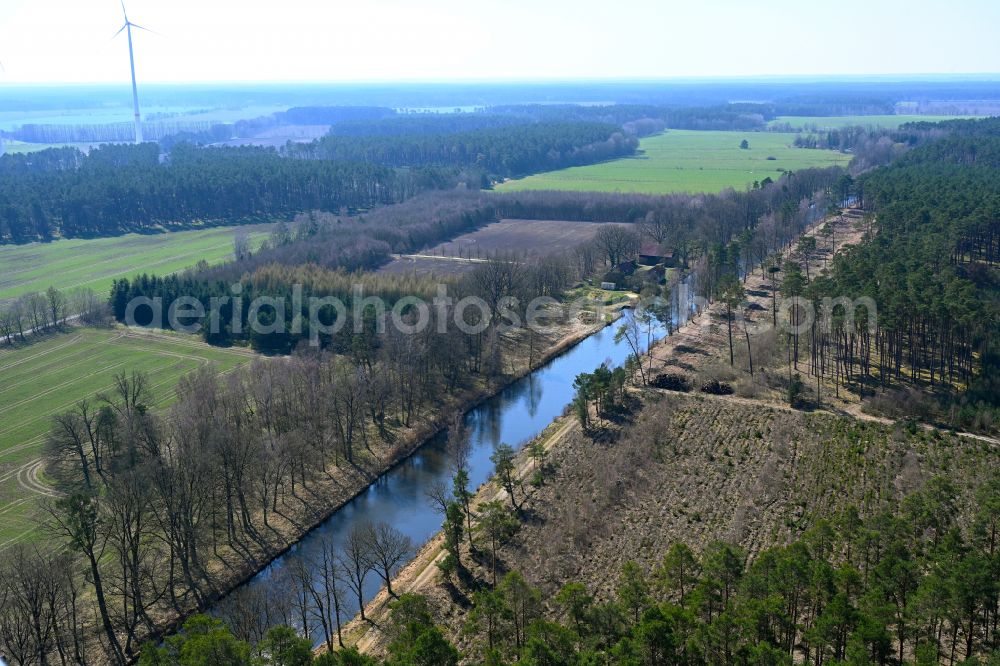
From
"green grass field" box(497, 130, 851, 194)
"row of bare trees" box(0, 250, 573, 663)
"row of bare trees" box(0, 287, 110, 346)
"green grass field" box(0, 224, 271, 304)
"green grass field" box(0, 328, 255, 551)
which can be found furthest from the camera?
"green grass field" box(497, 130, 851, 194)

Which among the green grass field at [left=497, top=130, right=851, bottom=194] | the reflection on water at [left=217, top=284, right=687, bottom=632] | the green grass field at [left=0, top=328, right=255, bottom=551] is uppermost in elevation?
the green grass field at [left=497, top=130, right=851, bottom=194]

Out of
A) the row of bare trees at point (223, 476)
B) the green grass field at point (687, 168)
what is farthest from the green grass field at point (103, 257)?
the green grass field at point (687, 168)

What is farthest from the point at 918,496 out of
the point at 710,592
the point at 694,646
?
the point at 694,646

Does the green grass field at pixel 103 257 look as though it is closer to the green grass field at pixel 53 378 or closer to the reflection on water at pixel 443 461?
the green grass field at pixel 53 378

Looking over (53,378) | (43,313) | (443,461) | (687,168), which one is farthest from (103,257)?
(687,168)

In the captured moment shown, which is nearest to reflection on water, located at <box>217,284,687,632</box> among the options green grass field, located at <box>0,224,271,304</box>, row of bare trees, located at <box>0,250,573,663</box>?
row of bare trees, located at <box>0,250,573,663</box>

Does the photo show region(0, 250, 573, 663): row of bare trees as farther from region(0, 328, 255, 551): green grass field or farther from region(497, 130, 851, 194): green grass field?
region(497, 130, 851, 194): green grass field

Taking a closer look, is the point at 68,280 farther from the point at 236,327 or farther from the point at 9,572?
the point at 9,572
